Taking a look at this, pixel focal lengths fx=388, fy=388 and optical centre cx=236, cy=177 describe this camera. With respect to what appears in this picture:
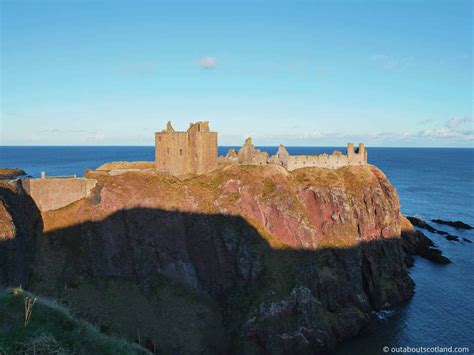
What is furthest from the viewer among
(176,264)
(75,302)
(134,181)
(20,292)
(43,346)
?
(134,181)

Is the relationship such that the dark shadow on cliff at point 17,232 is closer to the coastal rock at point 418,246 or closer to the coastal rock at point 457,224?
the coastal rock at point 418,246

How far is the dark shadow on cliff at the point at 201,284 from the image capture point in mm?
48562

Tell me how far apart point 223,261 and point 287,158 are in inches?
1000

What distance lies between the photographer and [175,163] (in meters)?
67.1

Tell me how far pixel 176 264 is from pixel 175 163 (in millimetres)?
18877

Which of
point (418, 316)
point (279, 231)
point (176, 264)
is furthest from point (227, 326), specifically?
point (418, 316)

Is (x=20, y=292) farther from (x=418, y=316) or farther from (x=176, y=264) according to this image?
(x=418, y=316)

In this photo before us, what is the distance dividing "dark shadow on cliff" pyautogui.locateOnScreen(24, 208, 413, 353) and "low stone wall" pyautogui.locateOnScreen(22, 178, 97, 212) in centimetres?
466

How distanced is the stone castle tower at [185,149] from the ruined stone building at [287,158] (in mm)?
6470

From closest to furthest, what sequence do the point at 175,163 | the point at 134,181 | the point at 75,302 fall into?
the point at 75,302 < the point at 134,181 < the point at 175,163

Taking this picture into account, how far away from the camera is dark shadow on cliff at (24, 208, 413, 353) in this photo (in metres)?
48.6

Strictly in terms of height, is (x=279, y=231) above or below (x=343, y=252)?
above

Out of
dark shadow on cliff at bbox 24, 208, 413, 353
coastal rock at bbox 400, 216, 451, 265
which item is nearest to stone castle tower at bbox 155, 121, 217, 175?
dark shadow on cliff at bbox 24, 208, 413, 353

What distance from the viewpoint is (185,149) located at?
2638 inches
